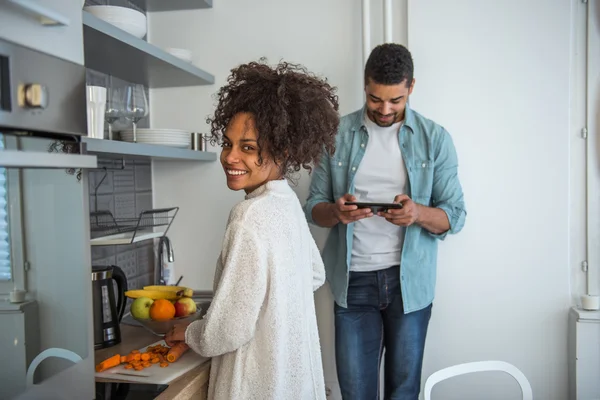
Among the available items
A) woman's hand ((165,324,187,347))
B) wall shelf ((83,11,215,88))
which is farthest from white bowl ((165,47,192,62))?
woman's hand ((165,324,187,347))

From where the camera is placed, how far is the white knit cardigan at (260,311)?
1.23m

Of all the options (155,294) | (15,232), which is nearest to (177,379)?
(155,294)

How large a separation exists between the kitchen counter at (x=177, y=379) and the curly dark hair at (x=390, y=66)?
1.13m

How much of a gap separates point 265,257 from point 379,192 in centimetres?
101

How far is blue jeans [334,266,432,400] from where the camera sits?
2123 mm

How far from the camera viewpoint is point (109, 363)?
1.42 metres

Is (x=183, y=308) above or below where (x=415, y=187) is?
below

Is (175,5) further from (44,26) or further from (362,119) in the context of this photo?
(44,26)

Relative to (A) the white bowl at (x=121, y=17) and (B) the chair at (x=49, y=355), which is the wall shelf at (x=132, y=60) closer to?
(A) the white bowl at (x=121, y=17)

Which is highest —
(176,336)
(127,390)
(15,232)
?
(15,232)

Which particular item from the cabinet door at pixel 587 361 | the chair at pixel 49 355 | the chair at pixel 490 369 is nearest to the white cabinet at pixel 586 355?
the cabinet door at pixel 587 361

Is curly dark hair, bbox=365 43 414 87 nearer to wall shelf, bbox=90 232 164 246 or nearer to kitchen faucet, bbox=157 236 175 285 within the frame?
wall shelf, bbox=90 232 164 246

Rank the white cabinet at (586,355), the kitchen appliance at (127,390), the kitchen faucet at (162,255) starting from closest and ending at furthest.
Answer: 1. the kitchen appliance at (127,390)
2. the white cabinet at (586,355)
3. the kitchen faucet at (162,255)

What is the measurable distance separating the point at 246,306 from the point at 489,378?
159cm
